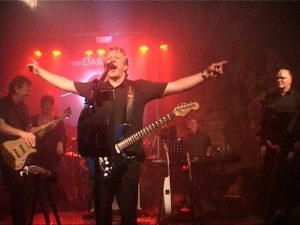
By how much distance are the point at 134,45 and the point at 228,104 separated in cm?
310

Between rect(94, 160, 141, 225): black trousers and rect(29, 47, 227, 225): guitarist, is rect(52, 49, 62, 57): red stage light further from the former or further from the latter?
rect(94, 160, 141, 225): black trousers

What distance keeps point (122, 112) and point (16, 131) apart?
214 cm

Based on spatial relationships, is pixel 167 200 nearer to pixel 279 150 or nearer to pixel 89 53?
pixel 279 150

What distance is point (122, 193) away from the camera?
367cm

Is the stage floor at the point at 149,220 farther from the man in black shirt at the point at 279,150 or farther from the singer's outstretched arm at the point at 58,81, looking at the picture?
the singer's outstretched arm at the point at 58,81

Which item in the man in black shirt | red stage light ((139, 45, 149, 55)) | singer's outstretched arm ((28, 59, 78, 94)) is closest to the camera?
singer's outstretched arm ((28, 59, 78, 94))

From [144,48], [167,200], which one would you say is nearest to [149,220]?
[167,200]

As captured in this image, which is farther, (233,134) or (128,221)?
(233,134)

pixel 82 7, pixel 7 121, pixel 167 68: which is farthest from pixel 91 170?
pixel 82 7

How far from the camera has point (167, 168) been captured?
20.8 feet

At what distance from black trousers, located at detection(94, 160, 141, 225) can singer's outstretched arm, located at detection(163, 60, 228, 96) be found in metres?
0.90

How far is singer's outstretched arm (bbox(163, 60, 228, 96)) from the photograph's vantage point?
3.54 m

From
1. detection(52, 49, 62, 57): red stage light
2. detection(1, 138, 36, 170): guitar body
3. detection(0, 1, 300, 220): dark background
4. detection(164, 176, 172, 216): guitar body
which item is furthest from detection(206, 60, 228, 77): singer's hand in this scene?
detection(52, 49, 62, 57): red stage light

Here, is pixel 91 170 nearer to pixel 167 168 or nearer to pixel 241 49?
pixel 167 168
